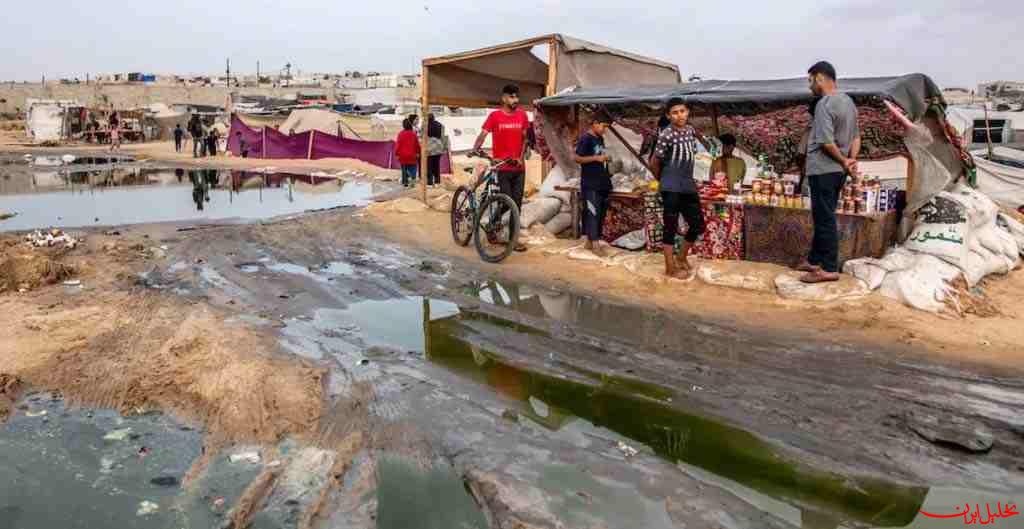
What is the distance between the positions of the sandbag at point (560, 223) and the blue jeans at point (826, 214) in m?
3.90

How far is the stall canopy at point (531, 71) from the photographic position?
11.2 meters

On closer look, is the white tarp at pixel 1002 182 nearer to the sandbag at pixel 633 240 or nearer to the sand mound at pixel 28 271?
the sandbag at pixel 633 240

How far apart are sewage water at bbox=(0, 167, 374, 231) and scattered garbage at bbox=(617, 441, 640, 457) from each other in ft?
33.0

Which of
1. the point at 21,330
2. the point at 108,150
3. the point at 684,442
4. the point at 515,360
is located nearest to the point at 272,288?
the point at 21,330

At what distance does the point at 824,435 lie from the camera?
3885mm

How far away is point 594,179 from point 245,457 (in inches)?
233

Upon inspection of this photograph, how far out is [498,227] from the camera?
8789mm

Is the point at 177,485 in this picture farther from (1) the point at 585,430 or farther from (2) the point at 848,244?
(2) the point at 848,244

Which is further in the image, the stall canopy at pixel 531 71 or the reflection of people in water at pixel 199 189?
the reflection of people in water at pixel 199 189

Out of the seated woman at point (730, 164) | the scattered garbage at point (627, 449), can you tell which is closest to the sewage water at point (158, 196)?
the seated woman at point (730, 164)

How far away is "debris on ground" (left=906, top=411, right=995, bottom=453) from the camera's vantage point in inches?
148

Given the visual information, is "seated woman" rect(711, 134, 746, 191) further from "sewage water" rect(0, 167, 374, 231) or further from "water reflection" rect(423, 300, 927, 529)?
"sewage water" rect(0, 167, 374, 231)

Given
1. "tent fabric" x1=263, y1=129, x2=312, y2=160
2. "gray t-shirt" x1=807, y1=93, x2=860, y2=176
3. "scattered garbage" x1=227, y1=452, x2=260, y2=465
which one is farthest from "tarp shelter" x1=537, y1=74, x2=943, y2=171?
"tent fabric" x1=263, y1=129, x2=312, y2=160

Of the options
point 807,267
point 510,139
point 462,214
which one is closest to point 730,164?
point 807,267
